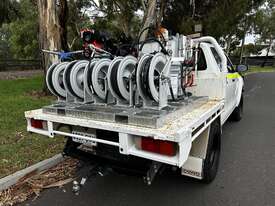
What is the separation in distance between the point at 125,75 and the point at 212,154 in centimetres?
170

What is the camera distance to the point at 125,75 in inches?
→ 138

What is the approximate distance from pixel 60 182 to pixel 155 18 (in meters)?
10.1

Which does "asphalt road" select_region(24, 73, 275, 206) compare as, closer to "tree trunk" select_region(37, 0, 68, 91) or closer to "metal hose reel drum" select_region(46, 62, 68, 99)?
"metal hose reel drum" select_region(46, 62, 68, 99)

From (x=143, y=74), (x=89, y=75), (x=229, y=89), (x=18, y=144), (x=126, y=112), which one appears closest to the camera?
(x=143, y=74)

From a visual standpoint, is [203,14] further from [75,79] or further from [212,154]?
[75,79]

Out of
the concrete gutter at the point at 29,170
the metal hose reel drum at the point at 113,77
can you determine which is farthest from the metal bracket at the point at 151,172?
the concrete gutter at the point at 29,170

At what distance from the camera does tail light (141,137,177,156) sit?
2.85m

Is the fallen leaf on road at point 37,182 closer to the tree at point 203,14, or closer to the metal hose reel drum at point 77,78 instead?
the metal hose reel drum at point 77,78

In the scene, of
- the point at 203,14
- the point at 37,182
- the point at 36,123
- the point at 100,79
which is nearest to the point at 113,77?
the point at 100,79

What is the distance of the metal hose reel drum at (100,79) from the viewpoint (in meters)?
3.59

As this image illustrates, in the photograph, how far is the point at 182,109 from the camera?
360 cm

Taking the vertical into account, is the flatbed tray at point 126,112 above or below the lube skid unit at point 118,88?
below

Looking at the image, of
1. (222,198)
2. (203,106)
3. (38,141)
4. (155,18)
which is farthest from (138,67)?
(155,18)

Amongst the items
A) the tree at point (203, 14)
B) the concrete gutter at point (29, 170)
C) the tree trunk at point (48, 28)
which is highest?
the tree at point (203, 14)
